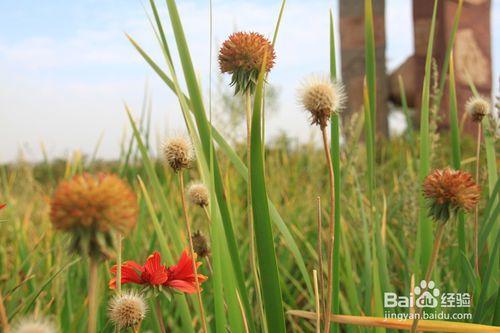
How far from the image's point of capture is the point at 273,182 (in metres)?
2.72

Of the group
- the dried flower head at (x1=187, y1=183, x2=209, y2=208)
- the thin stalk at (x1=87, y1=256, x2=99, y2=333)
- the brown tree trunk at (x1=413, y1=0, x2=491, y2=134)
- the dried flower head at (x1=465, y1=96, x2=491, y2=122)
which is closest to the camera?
the thin stalk at (x1=87, y1=256, x2=99, y2=333)

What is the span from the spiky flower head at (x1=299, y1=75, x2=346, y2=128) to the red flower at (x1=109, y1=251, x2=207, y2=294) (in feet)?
A: 0.75

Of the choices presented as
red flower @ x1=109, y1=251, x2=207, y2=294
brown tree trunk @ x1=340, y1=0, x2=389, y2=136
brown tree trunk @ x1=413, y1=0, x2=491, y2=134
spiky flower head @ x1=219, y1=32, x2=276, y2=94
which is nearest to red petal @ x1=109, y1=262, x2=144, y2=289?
red flower @ x1=109, y1=251, x2=207, y2=294

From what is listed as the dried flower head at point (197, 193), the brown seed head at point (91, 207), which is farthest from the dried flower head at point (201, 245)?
the brown seed head at point (91, 207)

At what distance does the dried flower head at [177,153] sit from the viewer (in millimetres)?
634

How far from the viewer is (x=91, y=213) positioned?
13.7 inches

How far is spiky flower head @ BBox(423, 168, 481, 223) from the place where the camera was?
0.60 m

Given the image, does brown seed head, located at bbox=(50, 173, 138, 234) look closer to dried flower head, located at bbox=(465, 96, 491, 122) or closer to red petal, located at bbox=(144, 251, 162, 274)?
red petal, located at bbox=(144, 251, 162, 274)

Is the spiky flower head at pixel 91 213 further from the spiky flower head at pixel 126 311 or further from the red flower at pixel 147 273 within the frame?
the red flower at pixel 147 273

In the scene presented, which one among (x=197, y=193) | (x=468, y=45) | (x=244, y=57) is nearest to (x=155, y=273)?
(x=197, y=193)

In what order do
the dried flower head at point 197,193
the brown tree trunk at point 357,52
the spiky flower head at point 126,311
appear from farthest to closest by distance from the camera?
the brown tree trunk at point 357,52 → the dried flower head at point 197,193 → the spiky flower head at point 126,311

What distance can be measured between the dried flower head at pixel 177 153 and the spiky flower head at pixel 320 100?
0.15 metres

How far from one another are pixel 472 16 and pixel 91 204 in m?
4.56

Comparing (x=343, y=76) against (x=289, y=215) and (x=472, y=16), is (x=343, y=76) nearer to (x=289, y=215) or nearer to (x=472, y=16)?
(x=472, y=16)
